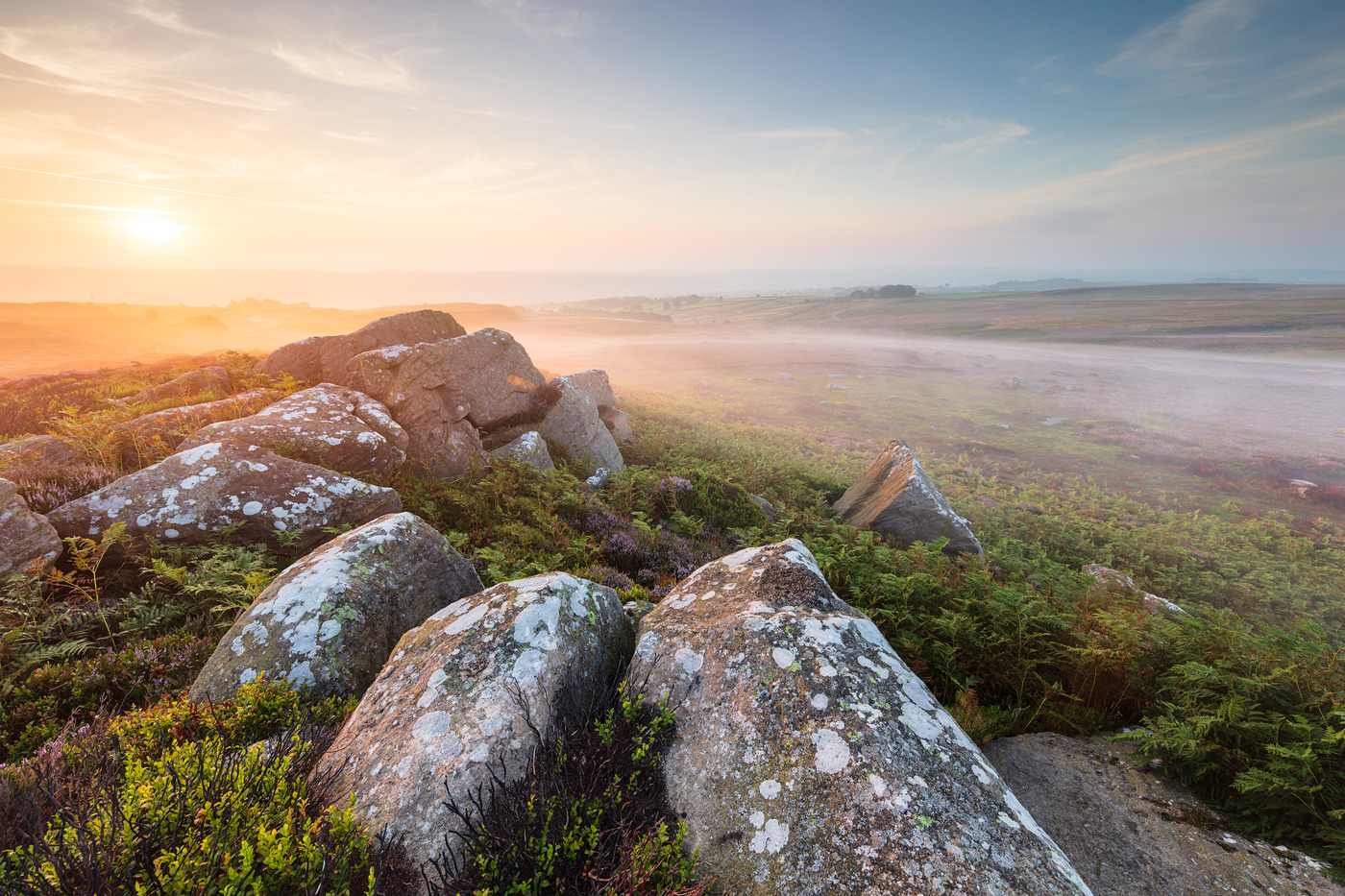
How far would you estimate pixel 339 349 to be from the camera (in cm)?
1310

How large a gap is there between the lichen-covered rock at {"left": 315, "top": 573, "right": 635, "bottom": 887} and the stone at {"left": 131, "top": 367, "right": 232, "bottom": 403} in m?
12.1

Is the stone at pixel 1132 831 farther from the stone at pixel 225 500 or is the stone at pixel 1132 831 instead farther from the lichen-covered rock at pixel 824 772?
the stone at pixel 225 500

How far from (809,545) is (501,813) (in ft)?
23.4

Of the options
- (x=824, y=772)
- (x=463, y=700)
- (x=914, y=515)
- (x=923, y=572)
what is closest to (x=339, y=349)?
(x=463, y=700)

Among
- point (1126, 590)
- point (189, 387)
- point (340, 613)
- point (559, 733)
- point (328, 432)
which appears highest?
point (189, 387)

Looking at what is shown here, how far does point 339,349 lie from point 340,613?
11529 millimetres

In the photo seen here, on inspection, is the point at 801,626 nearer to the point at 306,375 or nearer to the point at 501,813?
the point at 501,813

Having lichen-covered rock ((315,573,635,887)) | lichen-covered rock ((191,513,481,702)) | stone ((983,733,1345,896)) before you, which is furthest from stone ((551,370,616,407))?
stone ((983,733,1345,896))

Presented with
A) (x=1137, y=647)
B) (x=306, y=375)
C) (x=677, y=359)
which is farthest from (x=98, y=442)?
(x=677, y=359)

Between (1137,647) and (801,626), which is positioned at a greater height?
(801,626)

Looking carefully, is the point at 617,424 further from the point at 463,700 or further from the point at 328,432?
the point at 463,700

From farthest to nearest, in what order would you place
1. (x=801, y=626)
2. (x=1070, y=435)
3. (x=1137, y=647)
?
1. (x=1070, y=435)
2. (x=1137, y=647)
3. (x=801, y=626)

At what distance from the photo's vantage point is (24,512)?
5.36 meters

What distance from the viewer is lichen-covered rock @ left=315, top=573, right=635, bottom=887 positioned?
9.60 feet
